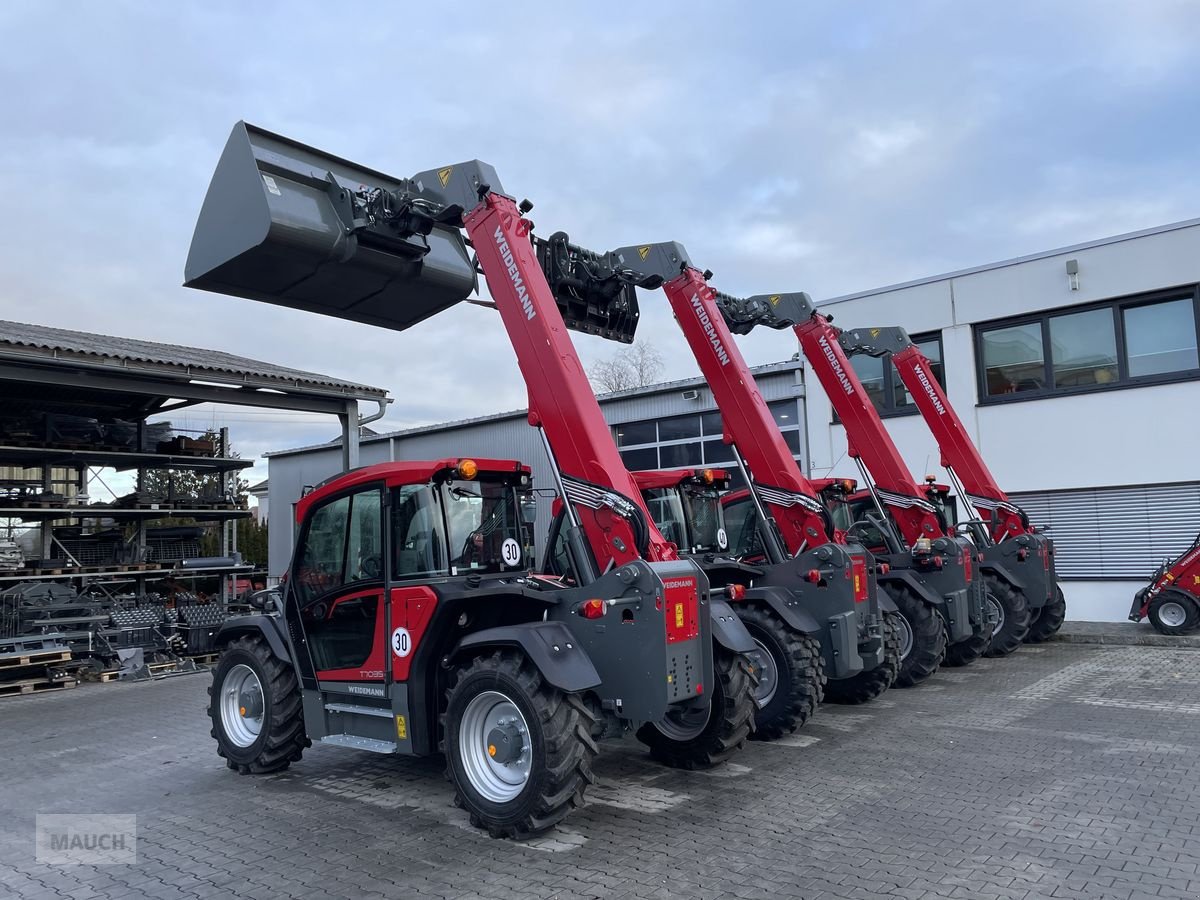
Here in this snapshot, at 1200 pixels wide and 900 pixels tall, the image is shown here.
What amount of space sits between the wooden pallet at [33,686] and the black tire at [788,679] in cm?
996

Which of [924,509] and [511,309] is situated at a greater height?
[511,309]

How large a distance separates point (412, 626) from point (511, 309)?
2221mm

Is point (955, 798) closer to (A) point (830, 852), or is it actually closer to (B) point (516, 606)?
(A) point (830, 852)

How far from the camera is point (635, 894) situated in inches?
173

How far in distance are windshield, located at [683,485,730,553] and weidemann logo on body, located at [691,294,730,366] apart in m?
1.37

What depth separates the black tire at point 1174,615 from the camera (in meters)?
12.7

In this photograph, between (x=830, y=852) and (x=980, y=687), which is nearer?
(x=830, y=852)

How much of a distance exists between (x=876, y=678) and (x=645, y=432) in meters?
12.3

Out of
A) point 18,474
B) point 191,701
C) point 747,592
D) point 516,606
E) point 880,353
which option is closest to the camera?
point 516,606

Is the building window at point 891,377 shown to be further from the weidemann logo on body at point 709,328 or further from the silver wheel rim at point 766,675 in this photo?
the silver wheel rim at point 766,675

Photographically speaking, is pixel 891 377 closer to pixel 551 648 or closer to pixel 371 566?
pixel 371 566

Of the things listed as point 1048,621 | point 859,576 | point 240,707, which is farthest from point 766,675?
point 1048,621

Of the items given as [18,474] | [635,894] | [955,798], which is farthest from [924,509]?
[18,474]

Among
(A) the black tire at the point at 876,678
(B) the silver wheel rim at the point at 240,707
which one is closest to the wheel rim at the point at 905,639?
(A) the black tire at the point at 876,678
